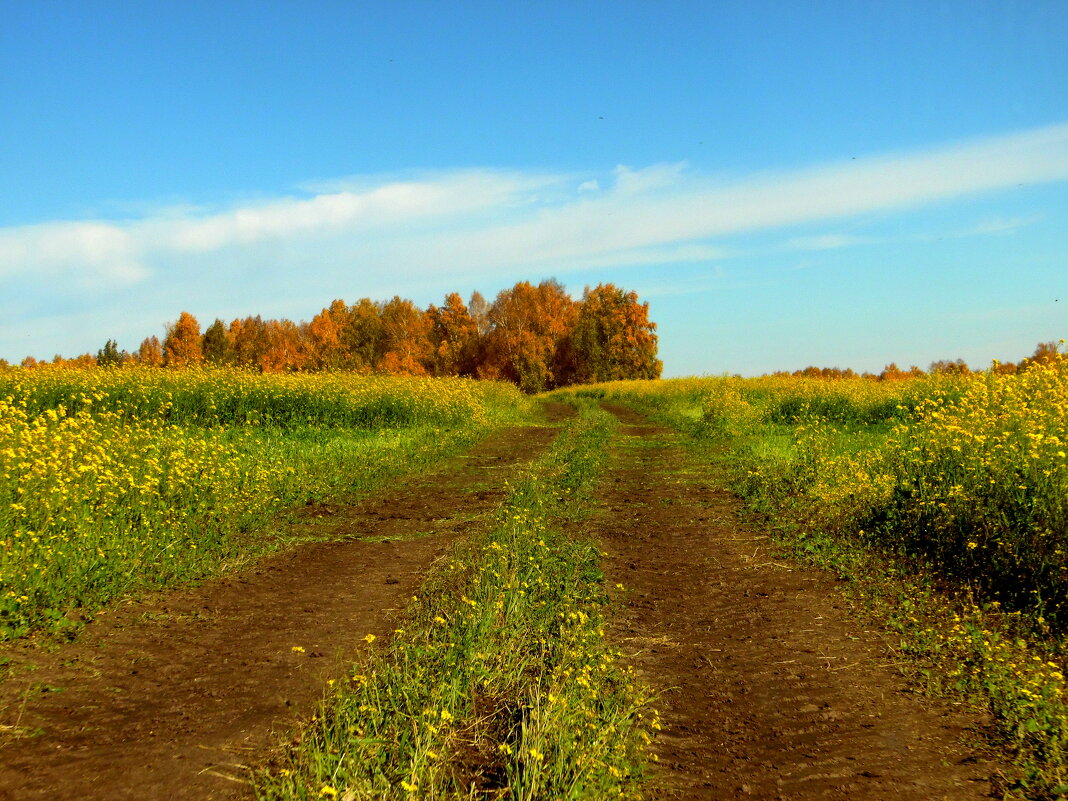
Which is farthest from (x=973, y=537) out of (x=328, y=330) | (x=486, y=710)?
(x=328, y=330)

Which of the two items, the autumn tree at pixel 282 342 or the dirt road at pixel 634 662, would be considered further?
the autumn tree at pixel 282 342

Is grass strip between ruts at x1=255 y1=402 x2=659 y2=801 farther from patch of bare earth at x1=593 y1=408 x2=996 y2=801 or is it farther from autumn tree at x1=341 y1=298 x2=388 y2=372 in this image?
autumn tree at x1=341 y1=298 x2=388 y2=372

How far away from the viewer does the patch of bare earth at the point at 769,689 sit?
369 cm

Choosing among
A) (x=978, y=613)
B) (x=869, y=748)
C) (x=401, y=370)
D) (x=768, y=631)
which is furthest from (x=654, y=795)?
(x=401, y=370)

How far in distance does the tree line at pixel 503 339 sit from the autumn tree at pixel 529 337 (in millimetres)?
93

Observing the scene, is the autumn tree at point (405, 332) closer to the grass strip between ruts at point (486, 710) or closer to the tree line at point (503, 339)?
→ the tree line at point (503, 339)

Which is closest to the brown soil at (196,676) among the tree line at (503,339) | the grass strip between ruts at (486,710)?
the grass strip between ruts at (486,710)

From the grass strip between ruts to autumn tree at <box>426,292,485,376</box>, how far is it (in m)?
64.9

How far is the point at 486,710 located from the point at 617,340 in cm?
6523

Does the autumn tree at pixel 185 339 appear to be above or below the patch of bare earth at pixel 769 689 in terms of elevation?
above

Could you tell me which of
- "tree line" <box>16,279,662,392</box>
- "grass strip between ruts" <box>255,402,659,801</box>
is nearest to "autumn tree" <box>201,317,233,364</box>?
"tree line" <box>16,279,662,392</box>

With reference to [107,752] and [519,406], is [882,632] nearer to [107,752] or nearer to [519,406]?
[107,752]

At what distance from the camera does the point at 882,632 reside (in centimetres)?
575

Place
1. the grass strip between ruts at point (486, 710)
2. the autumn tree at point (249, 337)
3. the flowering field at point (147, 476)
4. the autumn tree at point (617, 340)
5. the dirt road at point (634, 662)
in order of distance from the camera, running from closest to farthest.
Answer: the grass strip between ruts at point (486, 710) < the dirt road at point (634, 662) < the flowering field at point (147, 476) < the autumn tree at point (617, 340) < the autumn tree at point (249, 337)
